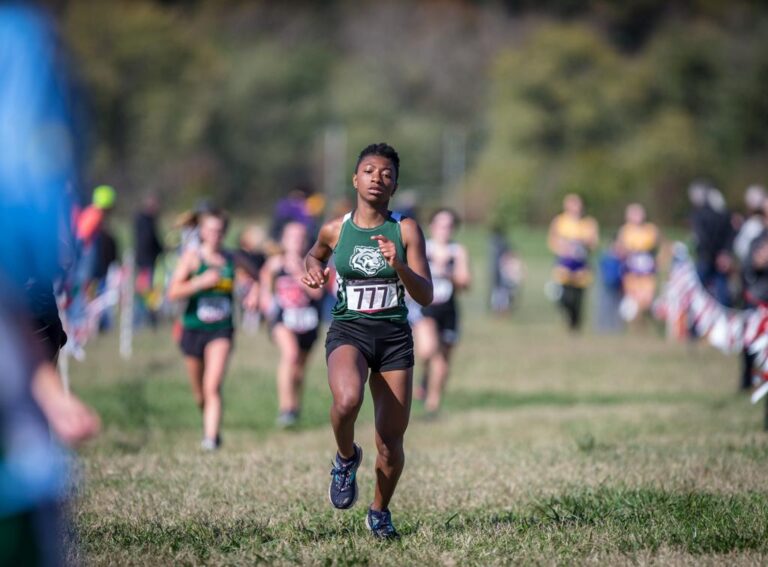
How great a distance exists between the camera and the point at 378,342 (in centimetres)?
651

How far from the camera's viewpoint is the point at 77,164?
11.5 ft

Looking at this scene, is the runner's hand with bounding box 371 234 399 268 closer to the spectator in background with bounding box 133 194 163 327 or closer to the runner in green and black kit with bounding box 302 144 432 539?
the runner in green and black kit with bounding box 302 144 432 539

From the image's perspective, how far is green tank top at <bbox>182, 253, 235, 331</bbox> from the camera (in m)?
10.4

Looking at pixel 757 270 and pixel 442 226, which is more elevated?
pixel 442 226

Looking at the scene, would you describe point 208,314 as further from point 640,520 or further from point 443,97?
point 443,97

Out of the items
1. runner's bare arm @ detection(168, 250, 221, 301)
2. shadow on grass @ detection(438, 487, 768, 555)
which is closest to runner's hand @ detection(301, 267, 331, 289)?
shadow on grass @ detection(438, 487, 768, 555)

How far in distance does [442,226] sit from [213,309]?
3685 mm

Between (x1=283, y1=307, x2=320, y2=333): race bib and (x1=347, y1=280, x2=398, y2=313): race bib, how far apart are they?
6.24 m

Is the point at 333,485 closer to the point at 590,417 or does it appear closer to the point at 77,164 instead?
the point at 77,164

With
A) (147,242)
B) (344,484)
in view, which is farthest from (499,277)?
(344,484)

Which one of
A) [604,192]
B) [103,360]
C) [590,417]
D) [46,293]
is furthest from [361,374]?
[604,192]

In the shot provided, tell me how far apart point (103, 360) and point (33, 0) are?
51.2 ft

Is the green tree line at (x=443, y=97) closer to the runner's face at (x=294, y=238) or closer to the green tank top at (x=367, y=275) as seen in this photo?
the runner's face at (x=294, y=238)

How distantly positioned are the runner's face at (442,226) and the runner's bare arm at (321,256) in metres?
6.38
